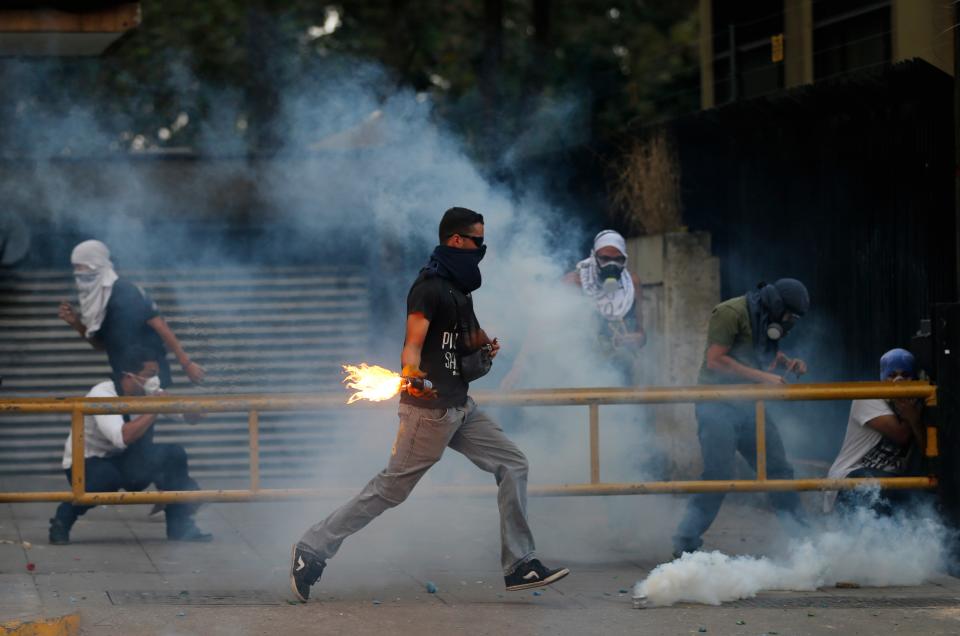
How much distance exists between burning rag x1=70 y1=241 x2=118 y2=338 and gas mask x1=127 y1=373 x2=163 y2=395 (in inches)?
26.3

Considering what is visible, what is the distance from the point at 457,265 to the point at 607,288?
247cm

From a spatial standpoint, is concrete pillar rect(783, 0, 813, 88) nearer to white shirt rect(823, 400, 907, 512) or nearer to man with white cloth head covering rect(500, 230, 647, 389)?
man with white cloth head covering rect(500, 230, 647, 389)

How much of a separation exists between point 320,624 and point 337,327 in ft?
21.7

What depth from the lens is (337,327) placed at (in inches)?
482

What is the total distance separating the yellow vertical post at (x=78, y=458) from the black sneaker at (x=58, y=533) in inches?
49.0

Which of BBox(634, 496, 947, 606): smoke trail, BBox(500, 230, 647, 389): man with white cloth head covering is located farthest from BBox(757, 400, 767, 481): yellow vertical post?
BBox(500, 230, 647, 389): man with white cloth head covering

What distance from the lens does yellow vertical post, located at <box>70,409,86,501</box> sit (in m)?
6.71

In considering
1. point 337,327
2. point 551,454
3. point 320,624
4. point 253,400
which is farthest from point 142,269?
point 320,624

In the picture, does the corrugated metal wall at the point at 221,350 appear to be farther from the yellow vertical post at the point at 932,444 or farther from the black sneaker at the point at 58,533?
the yellow vertical post at the point at 932,444

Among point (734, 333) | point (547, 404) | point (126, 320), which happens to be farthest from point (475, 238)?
point (126, 320)

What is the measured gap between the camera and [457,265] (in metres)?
6.13

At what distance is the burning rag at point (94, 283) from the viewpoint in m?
8.90

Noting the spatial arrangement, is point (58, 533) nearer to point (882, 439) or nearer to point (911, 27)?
point (882, 439)

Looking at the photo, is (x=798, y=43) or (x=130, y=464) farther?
(x=798, y=43)
